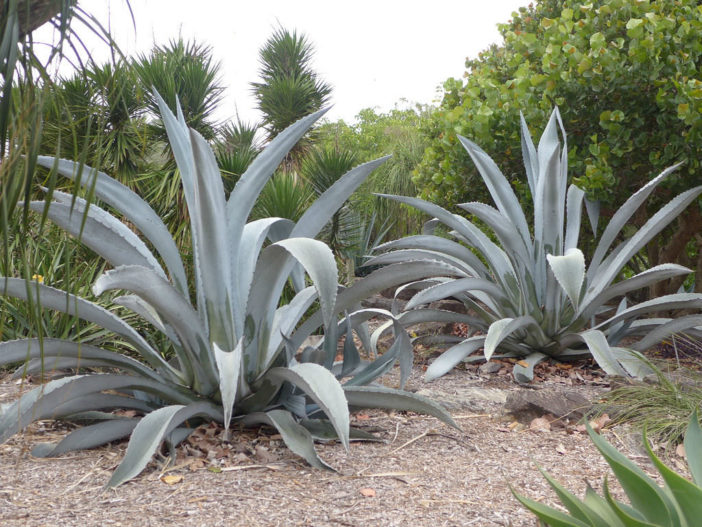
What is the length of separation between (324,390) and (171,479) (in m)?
0.57

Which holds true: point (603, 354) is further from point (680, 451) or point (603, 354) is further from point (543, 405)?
point (680, 451)

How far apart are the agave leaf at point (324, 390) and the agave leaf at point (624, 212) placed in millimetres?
2652

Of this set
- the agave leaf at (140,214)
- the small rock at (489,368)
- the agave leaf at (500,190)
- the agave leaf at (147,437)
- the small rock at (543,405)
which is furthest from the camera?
the agave leaf at (500,190)

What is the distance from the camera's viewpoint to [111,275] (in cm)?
221

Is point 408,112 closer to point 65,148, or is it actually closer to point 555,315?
point 65,148

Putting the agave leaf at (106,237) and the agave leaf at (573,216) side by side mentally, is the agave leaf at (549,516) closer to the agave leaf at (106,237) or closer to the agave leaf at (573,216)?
the agave leaf at (106,237)

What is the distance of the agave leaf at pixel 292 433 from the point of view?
2418mm

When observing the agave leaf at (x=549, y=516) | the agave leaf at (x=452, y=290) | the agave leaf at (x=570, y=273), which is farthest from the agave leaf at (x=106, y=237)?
the agave leaf at (x=570, y=273)

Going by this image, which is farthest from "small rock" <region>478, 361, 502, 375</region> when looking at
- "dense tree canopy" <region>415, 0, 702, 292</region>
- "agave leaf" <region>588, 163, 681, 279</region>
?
"dense tree canopy" <region>415, 0, 702, 292</region>

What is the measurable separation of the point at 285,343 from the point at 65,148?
4.97 m

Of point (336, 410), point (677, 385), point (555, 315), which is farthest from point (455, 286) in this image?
point (336, 410)

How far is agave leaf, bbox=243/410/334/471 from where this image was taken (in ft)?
7.93

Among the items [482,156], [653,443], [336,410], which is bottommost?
[653,443]

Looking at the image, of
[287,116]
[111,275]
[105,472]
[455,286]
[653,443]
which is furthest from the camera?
[287,116]
